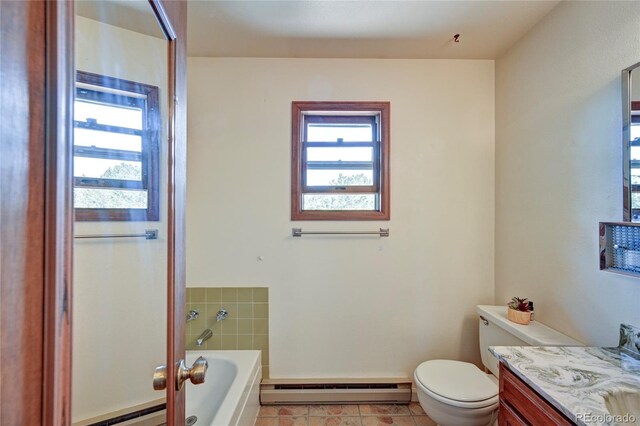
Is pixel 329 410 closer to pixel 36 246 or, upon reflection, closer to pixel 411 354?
pixel 411 354

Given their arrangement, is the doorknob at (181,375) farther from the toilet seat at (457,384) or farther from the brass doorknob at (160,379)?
the toilet seat at (457,384)

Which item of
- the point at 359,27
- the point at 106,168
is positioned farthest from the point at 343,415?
the point at 359,27

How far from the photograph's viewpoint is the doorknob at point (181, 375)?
716 mm

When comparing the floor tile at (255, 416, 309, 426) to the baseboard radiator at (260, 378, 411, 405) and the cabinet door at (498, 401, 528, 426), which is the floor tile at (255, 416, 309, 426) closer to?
the baseboard radiator at (260, 378, 411, 405)

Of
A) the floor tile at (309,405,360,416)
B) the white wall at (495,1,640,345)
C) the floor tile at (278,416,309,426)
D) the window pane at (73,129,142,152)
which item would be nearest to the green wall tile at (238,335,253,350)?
the floor tile at (278,416,309,426)

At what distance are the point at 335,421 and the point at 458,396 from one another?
32.9 inches

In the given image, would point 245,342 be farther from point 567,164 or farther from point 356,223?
point 567,164

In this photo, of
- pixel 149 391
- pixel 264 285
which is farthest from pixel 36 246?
pixel 264 285

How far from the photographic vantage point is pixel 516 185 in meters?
1.85

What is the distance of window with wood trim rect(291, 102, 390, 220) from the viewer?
2.07m

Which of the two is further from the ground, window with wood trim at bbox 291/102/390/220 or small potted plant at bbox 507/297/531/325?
window with wood trim at bbox 291/102/390/220

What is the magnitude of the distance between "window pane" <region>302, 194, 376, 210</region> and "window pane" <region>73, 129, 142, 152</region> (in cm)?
144

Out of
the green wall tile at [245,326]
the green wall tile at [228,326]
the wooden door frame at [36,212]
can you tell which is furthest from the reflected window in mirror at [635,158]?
the green wall tile at [228,326]

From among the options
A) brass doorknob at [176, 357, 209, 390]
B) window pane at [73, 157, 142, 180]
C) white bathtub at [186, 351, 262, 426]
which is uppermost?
window pane at [73, 157, 142, 180]
